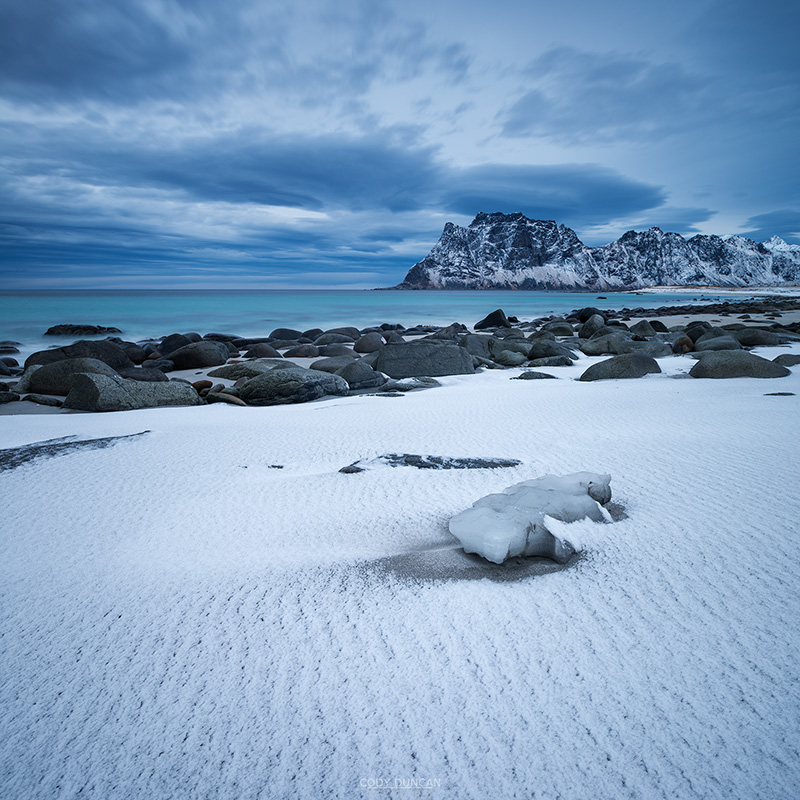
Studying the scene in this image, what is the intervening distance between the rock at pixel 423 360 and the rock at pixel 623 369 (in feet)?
6.34

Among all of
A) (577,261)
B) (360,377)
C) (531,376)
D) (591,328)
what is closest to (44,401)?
(360,377)

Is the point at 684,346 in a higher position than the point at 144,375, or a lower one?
lower

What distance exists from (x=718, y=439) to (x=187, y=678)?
9.24ft

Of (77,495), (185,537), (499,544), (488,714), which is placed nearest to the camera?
(488,714)

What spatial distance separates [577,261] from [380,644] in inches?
4691

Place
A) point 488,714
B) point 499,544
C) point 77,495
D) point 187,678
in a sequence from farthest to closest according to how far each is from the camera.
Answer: point 77,495 < point 499,544 < point 187,678 < point 488,714

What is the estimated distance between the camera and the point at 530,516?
4.83ft

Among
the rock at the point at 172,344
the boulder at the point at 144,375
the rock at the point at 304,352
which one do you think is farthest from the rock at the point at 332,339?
the boulder at the point at 144,375

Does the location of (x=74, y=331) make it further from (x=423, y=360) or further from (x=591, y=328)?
(x=591, y=328)

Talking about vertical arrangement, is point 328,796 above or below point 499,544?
below

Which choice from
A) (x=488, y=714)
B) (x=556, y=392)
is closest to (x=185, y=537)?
(x=488, y=714)

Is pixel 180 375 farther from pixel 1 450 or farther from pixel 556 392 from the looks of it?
pixel 556 392

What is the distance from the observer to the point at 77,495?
6.60 feet

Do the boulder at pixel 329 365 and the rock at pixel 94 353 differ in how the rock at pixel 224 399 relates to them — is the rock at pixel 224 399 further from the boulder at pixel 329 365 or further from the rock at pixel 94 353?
the rock at pixel 94 353
